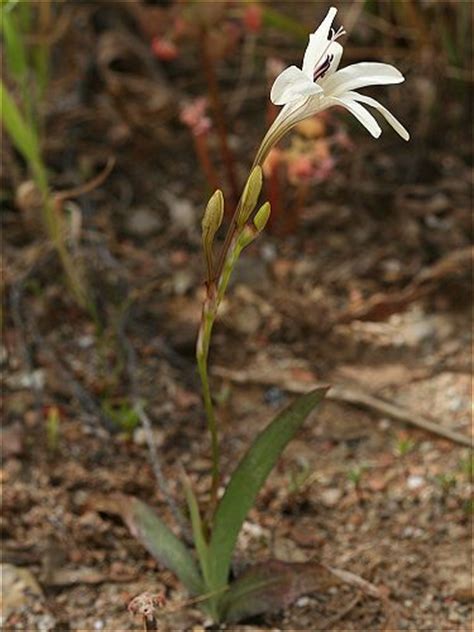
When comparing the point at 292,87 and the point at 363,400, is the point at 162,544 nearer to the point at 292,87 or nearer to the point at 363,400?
the point at 363,400

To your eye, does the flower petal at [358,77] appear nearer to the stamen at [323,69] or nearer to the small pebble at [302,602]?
the stamen at [323,69]

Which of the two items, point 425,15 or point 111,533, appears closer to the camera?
point 111,533

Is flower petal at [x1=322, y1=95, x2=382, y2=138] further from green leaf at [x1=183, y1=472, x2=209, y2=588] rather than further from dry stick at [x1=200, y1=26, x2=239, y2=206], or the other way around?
dry stick at [x1=200, y1=26, x2=239, y2=206]

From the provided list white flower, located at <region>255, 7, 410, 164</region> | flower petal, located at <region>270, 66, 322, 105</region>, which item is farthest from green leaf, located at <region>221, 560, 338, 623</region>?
flower petal, located at <region>270, 66, 322, 105</region>

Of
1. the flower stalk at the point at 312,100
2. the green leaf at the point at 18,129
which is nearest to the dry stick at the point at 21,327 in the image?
the green leaf at the point at 18,129

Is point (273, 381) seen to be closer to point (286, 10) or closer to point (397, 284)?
point (397, 284)

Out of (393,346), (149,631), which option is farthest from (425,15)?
(149,631)
